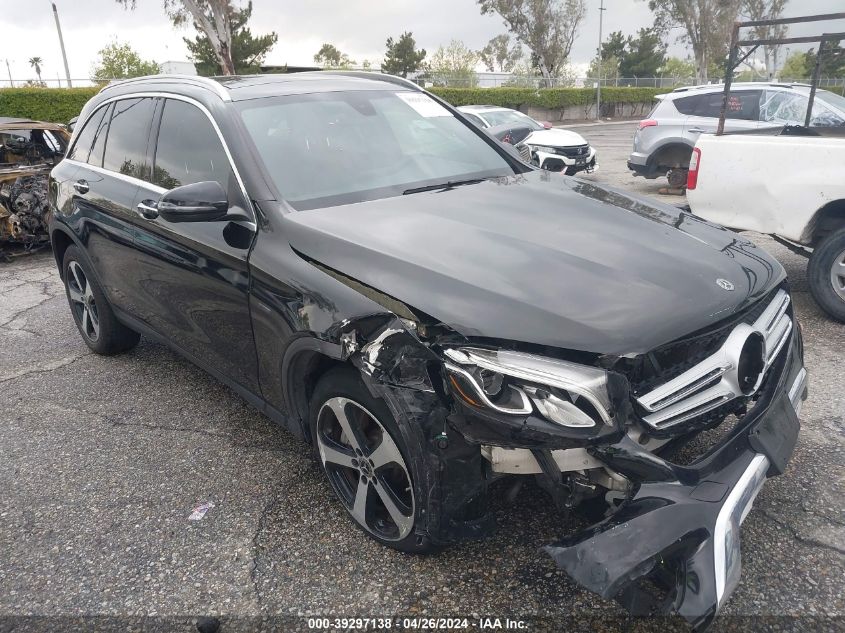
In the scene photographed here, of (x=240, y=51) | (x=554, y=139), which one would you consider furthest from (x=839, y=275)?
(x=240, y=51)

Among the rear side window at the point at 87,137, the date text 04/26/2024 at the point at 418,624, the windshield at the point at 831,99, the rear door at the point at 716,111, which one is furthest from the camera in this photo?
the rear door at the point at 716,111

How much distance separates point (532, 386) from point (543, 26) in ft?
180

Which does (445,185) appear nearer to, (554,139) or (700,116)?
(700,116)

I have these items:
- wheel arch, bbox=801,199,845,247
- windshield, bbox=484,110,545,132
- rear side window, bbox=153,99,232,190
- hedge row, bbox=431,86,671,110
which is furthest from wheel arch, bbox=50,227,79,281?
hedge row, bbox=431,86,671,110

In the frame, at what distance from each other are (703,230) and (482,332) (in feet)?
4.31

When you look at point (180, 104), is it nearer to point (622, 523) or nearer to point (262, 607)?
point (262, 607)

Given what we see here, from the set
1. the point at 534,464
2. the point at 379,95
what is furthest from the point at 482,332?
the point at 379,95

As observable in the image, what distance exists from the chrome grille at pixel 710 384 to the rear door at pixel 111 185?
9.57ft

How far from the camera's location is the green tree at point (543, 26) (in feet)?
167

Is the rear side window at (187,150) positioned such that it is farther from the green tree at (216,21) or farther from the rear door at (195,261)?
the green tree at (216,21)

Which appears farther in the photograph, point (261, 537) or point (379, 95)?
point (379, 95)

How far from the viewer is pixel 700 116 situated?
1020 cm

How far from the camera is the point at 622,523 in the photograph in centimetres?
181

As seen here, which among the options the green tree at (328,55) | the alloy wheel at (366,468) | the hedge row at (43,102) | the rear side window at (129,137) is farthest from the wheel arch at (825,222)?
the green tree at (328,55)
